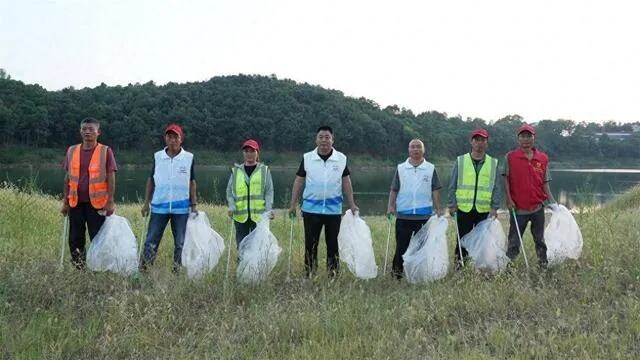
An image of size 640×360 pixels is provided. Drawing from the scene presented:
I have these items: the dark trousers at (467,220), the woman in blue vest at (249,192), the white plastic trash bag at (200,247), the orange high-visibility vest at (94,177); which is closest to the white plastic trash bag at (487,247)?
the dark trousers at (467,220)

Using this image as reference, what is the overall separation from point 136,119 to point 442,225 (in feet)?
189

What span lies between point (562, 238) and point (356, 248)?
208 centimetres

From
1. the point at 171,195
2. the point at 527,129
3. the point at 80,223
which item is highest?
the point at 527,129

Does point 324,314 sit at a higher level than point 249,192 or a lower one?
lower

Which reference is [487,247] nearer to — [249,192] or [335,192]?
[335,192]

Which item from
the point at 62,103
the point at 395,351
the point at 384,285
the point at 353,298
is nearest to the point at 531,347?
the point at 395,351

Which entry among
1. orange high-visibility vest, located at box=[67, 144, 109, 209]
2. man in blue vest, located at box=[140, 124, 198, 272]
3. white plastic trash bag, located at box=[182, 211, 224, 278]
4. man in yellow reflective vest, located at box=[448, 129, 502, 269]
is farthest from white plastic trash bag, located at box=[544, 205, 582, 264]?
orange high-visibility vest, located at box=[67, 144, 109, 209]

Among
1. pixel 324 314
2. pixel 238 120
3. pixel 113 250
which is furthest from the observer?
pixel 238 120

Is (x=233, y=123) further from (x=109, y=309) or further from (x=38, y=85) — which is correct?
(x=109, y=309)

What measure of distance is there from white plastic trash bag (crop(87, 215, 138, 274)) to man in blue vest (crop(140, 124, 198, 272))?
33 centimetres

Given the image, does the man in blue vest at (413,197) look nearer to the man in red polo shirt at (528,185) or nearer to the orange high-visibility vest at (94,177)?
the man in red polo shirt at (528,185)

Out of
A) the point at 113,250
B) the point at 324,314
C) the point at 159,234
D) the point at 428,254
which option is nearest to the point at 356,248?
the point at 428,254

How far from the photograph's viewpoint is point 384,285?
16.2 feet

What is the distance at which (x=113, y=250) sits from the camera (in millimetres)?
4855
